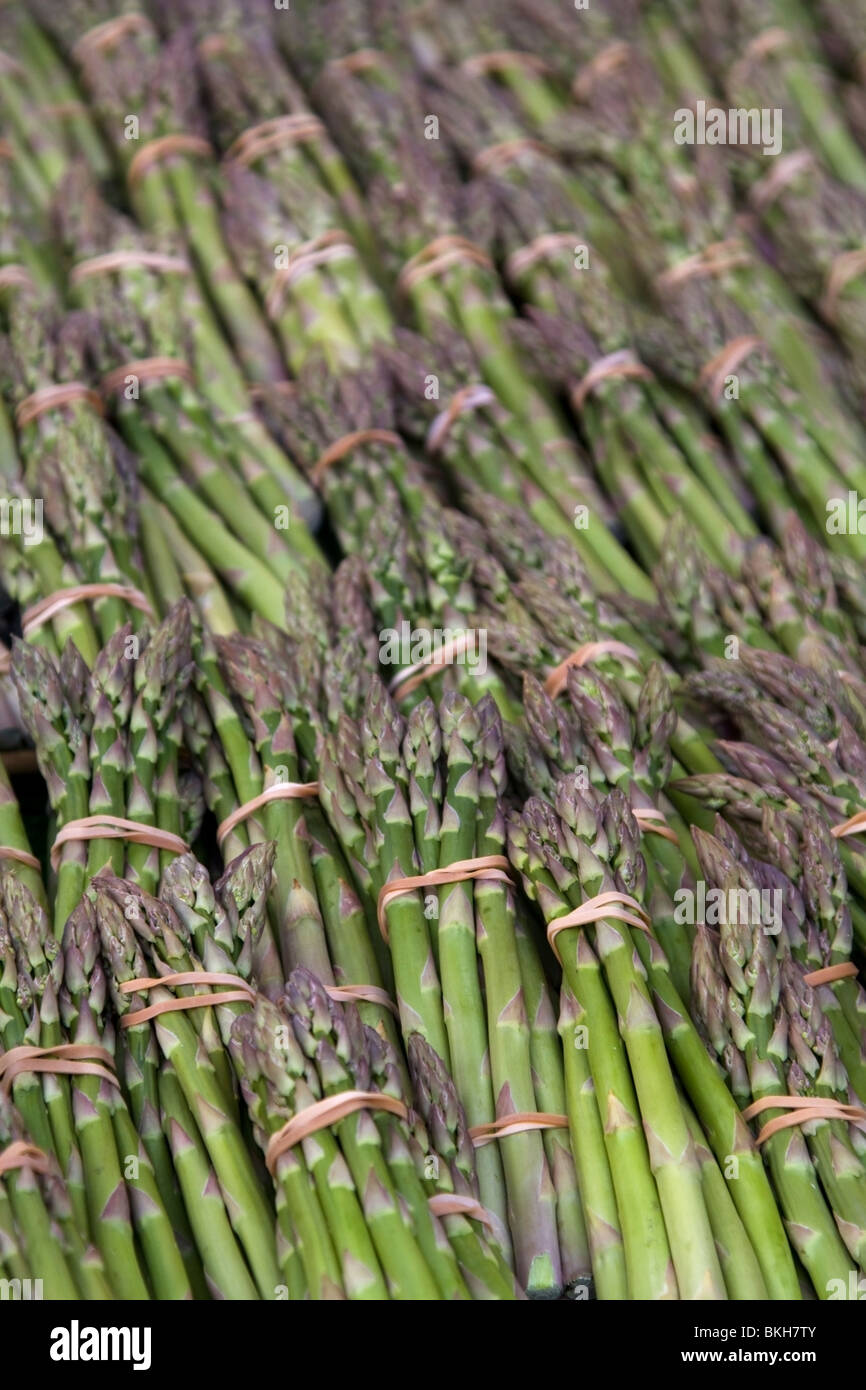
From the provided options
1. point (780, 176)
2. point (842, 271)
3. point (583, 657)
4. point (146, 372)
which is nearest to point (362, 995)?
point (583, 657)

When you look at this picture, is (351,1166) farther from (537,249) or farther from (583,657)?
(537,249)

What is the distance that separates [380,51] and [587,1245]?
11.9 ft

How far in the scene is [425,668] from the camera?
2.78 metres

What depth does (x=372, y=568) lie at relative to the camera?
2.96 m

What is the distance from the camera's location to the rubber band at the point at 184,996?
2.18 m

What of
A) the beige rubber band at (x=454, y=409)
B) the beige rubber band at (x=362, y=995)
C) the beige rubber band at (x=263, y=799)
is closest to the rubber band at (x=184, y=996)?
the beige rubber band at (x=362, y=995)

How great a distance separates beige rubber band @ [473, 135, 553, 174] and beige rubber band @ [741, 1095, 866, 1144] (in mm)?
2852

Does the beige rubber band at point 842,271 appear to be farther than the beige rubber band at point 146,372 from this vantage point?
Yes

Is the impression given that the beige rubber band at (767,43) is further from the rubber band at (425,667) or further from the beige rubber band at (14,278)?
the rubber band at (425,667)

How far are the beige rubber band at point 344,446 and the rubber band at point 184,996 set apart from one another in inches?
56.1

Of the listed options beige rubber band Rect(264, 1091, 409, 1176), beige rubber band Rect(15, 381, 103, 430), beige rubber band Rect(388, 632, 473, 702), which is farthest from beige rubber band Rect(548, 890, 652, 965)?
beige rubber band Rect(15, 381, 103, 430)

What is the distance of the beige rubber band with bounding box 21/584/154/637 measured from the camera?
9.12ft

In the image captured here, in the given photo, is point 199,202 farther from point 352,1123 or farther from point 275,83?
point 352,1123

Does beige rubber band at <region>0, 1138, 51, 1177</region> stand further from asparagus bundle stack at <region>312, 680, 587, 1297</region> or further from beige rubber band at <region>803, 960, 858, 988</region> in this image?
beige rubber band at <region>803, 960, 858, 988</region>
